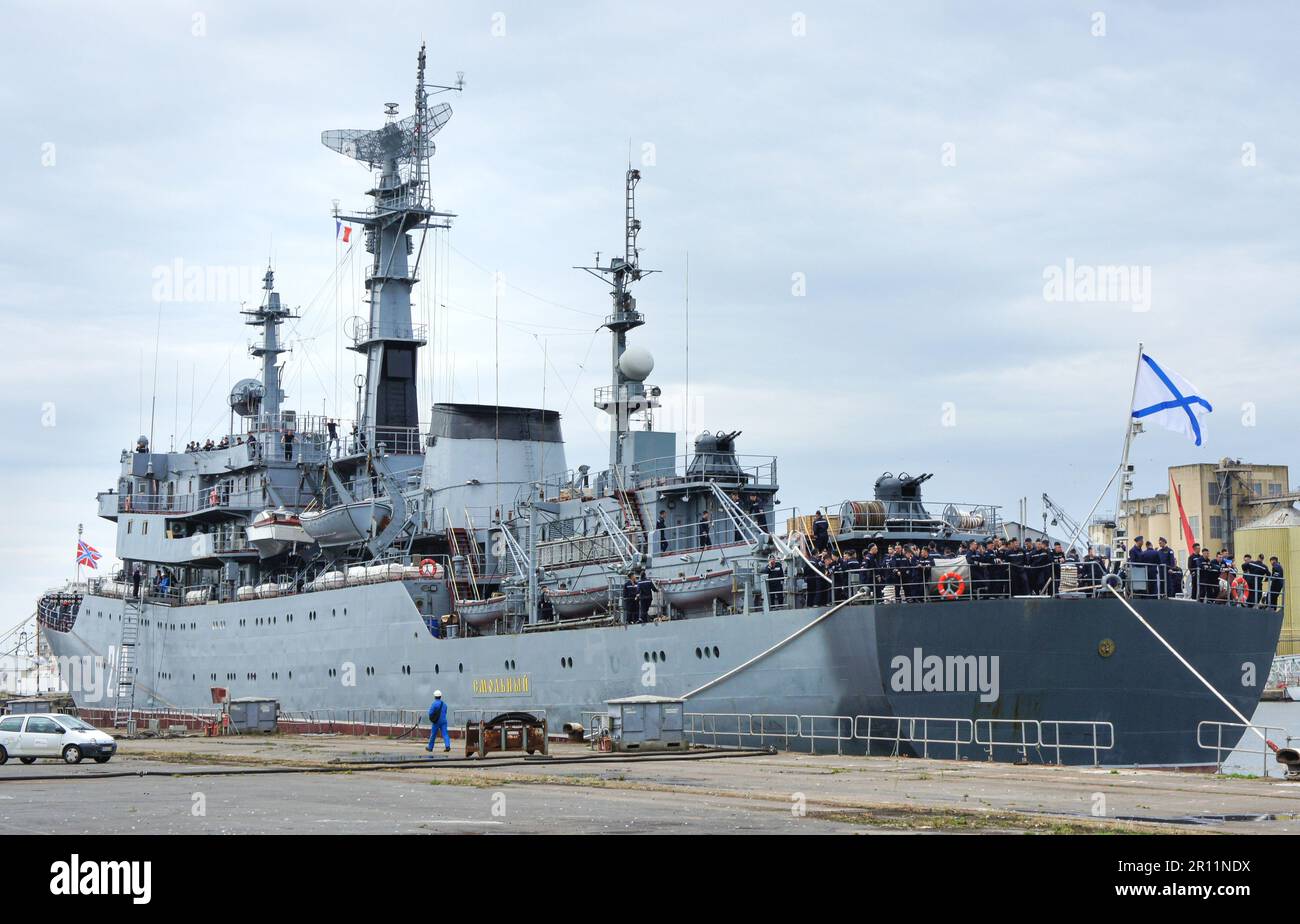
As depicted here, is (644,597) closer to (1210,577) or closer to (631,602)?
(631,602)

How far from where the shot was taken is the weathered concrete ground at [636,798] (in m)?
14.4

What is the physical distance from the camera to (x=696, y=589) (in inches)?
1248

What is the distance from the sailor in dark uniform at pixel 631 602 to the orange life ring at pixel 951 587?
816 centimetres

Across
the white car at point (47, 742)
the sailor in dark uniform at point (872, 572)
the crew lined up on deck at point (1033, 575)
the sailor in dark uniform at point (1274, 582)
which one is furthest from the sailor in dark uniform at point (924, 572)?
the white car at point (47, 742)

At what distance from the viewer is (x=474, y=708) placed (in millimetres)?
36625

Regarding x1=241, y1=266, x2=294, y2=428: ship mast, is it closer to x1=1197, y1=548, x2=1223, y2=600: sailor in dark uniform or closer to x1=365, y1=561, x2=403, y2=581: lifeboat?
x1=365, y1=561, x2=403, y2=581: lifeboat

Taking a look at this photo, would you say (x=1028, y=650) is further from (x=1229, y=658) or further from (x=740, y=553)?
(x=740, y=553)

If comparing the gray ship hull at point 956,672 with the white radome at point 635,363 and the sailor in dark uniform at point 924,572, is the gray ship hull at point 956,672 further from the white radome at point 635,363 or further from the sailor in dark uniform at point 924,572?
the white radome at point 635,363

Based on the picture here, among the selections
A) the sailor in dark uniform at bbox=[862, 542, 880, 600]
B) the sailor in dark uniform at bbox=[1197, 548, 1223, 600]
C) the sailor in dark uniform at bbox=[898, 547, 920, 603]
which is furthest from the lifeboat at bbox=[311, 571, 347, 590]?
the sailor in dark uniform at bbox=[1197, 548, 1223, 600]

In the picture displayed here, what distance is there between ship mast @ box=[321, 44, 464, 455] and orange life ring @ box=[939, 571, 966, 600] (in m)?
23.3

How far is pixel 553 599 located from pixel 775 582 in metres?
7.32

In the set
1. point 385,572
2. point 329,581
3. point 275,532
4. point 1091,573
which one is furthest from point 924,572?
point 275,532

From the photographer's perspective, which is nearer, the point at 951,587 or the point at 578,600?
the point at 951,587
